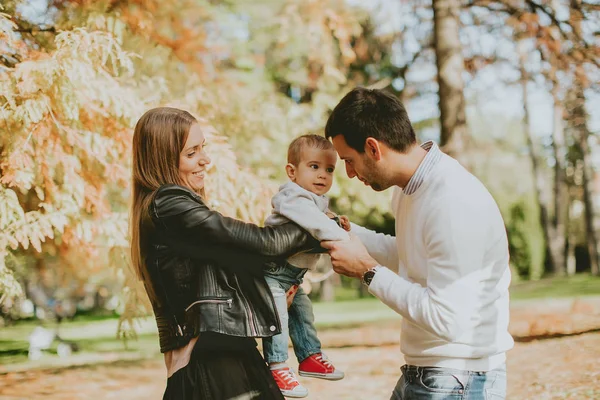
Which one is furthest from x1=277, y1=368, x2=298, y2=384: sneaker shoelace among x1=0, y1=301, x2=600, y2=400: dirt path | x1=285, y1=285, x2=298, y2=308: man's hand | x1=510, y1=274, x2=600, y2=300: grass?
x1=510, y1=274, x2=600, y2=300: grass

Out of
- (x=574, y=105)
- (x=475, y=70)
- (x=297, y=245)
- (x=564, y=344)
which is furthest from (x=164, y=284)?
(x=574, y=105)

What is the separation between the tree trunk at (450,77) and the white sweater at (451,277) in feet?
20.1

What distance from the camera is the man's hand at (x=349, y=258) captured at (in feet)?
8.39

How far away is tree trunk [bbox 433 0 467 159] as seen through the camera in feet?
28.2

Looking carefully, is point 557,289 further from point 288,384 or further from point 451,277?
point 451,277

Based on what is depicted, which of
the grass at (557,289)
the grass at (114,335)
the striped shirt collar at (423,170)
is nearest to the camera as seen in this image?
the striped shirt collar at (423,170)

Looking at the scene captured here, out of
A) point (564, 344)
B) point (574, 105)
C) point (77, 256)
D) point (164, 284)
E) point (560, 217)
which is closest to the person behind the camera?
point (164, 284)

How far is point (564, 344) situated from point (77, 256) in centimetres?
637

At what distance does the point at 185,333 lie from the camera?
2.50 meters

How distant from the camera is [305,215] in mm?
2619

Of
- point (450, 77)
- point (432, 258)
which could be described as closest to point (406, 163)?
point (432, 258)

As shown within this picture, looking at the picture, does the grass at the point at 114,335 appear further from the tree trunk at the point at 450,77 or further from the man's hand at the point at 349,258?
the man's hand at the point at 349,258

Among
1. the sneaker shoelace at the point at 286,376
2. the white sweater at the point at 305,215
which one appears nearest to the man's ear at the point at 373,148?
the white sweater at the point at 305,215

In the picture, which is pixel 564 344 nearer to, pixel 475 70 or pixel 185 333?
pixel 475 70
